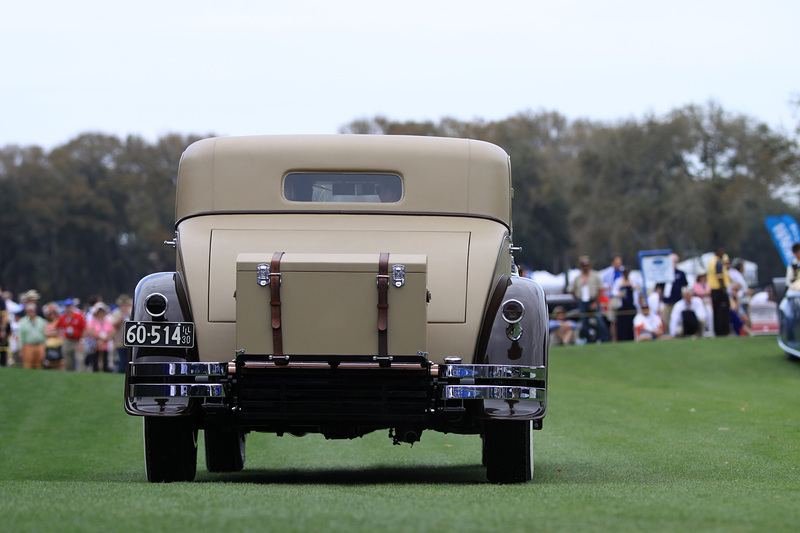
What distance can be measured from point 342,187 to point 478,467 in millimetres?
2947

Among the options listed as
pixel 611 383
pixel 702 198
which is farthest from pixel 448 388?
pixel 702 198

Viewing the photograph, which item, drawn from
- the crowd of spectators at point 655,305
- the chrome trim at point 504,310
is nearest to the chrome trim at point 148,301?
the chrome trim at point 504,310

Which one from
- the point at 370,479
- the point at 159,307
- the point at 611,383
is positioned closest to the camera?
the point at 159,307

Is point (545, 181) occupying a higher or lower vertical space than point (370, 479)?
higher

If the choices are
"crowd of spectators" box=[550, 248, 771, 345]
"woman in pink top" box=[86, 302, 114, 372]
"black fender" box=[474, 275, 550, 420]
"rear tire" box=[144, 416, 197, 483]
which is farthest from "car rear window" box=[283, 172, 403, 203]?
"woman in pink top" box=[86, 302, 114, 372]

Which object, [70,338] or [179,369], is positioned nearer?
[179,369]

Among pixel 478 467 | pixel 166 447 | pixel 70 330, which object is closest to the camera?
pixel 166 447

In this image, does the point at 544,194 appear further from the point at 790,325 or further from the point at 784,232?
the point at 790,325

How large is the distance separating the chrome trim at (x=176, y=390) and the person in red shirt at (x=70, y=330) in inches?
650

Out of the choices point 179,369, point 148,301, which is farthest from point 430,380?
point 148,301

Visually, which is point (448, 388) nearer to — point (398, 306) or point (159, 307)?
point (398, 306)

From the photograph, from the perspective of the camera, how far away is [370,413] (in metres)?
6.94

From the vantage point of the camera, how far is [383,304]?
6695 mm

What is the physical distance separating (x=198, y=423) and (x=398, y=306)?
1823mm
